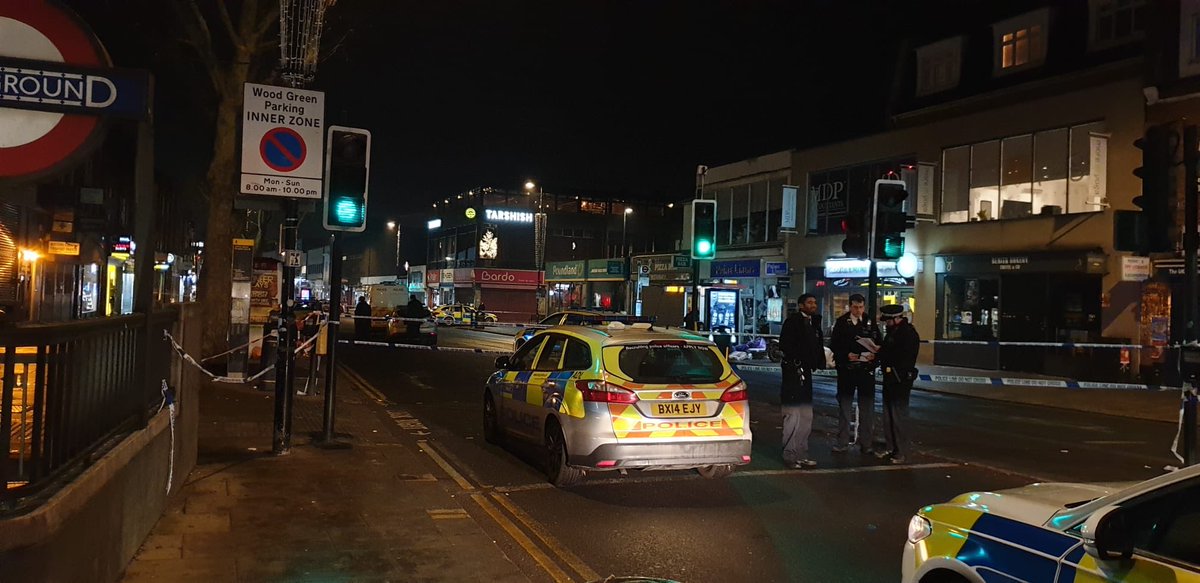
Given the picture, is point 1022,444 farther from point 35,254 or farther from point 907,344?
point 35,254

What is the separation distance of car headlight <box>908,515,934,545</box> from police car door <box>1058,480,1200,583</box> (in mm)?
811

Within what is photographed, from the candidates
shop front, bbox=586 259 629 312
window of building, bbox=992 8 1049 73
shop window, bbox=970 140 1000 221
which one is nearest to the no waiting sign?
shop window, bbox=970 140 1000 221

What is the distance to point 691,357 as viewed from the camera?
8484 mm

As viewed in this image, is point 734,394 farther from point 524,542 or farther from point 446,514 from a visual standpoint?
point 446,514

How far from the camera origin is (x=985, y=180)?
81.6 ft

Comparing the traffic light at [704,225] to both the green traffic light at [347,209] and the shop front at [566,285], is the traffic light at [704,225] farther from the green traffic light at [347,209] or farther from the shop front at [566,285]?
the shop front at [566,285]

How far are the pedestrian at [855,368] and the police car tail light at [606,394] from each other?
3442 mm

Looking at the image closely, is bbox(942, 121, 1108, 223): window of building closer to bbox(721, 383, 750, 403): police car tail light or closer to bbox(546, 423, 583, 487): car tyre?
bbox(721, 383, 750, 403): police car tail light

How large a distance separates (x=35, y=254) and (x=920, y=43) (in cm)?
2569

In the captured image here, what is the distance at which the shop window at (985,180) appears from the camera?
80.5 ft

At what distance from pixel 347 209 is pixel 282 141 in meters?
0.98

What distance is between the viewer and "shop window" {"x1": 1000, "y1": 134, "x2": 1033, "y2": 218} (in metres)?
23.6

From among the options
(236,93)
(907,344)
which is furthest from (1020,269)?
(236,93)

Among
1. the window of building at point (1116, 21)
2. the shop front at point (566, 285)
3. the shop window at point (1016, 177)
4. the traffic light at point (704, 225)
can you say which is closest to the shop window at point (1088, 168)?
the shop window at point (1016, 177)
